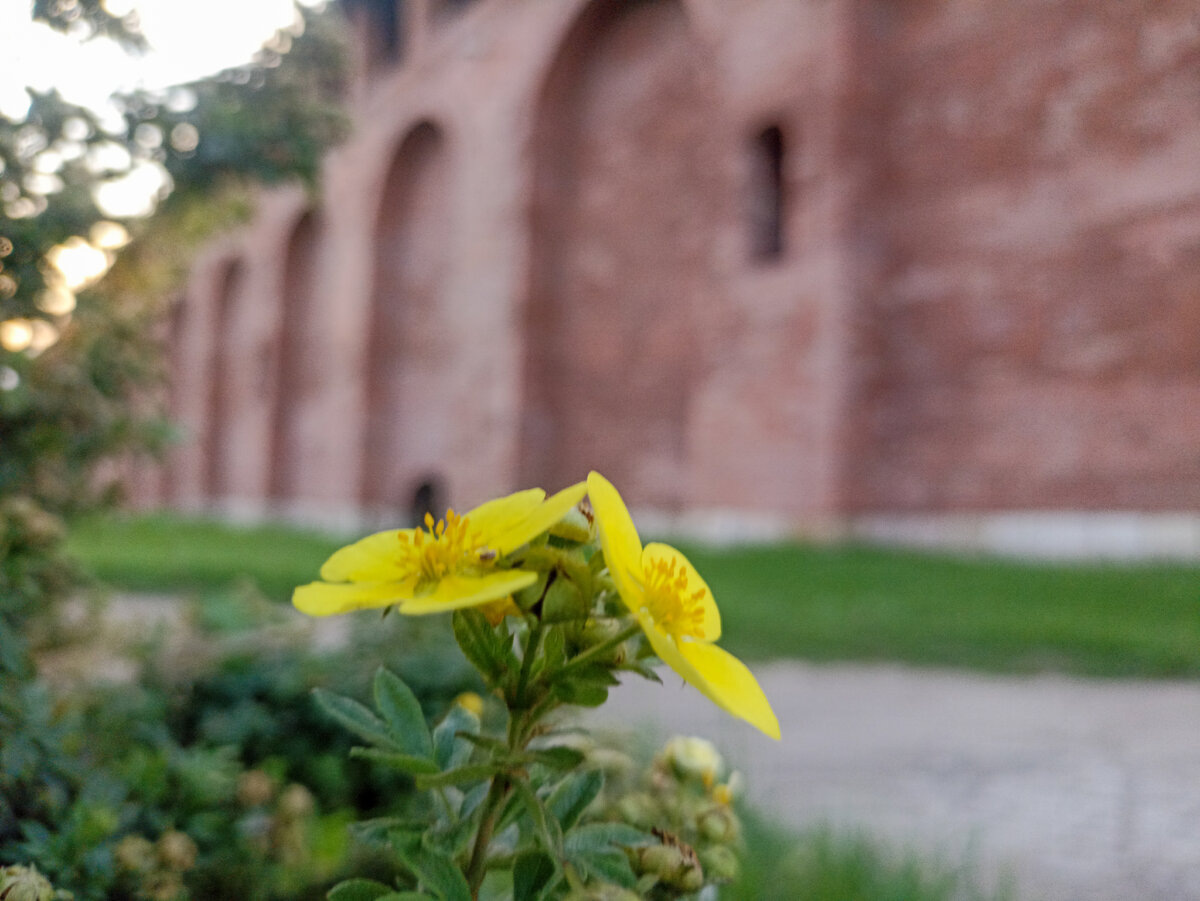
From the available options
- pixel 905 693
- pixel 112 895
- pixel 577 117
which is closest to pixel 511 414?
pixel 577 117

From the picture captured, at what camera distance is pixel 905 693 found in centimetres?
354

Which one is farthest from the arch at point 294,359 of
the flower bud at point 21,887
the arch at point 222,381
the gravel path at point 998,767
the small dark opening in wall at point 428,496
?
the flower bud at point 21,887

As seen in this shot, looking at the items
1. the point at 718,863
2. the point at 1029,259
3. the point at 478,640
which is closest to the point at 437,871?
the point at 478,640

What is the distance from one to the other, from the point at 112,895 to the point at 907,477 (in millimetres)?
8488

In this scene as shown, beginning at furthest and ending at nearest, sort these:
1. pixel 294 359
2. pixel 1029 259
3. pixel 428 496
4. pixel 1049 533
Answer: pixel 294 359, pixel 428 496, pixel 1029 259, pixel 1049 533

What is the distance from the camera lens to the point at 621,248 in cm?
1201

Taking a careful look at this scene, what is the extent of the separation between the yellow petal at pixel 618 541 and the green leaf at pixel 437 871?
0.62ft

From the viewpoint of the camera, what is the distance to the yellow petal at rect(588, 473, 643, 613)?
1.55 feet

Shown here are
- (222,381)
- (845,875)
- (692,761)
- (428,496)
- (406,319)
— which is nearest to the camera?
(692,761)

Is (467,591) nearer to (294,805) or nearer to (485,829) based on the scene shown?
(485,829)

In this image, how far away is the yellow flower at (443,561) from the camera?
488 mm

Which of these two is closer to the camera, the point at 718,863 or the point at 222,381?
the point at 718,863

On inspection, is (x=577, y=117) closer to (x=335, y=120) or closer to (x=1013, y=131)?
(x=1013, y=131)

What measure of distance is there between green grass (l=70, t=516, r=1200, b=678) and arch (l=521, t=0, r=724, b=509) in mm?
3228
